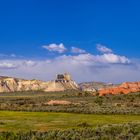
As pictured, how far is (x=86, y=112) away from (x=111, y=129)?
107 feet

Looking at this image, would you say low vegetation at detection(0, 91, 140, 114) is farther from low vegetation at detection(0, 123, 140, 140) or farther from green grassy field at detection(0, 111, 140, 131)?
low vegetation at detection(0, 123, 140, 140)

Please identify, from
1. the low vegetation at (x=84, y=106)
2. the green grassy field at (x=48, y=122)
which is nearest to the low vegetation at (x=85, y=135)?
the green grassy field at (x=48, y=122)

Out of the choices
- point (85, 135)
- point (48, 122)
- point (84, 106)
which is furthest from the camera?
point (84, 106)

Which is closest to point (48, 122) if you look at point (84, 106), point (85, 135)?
point (85, 135)

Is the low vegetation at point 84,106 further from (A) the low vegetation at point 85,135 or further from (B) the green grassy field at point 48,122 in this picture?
(A) the low vegetation at point 85,135

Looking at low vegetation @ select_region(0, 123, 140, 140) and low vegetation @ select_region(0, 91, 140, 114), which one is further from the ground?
low vegetation @ select_region(0, 91, 140, 114)

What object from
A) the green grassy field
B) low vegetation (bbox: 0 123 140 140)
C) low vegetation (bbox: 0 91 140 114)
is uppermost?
low vegetation (bbox: 0 91 140 114)

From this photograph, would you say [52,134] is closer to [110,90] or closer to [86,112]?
[86,112]

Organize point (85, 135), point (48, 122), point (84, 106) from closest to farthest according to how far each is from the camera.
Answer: point (85, 135)
point (48, 122)
point (84, 106)

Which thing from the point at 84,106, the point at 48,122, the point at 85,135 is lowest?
the point at 85,135

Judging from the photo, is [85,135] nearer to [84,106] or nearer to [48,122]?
[48,122]

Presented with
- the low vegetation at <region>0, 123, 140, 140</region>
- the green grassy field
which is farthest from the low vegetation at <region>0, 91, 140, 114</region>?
the low vegetation at <region>0, 123, 140, 140</region>

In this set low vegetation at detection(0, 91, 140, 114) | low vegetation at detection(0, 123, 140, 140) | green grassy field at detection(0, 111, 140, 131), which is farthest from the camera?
low vegetation at detection(0, 91, 140, 114)

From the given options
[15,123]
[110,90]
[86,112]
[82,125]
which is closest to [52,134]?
[82,125]
